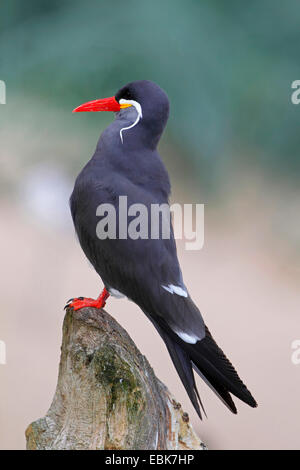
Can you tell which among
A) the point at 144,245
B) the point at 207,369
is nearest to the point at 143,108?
the point at 144,245

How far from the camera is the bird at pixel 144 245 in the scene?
179cm

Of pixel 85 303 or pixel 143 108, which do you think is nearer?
pixel 143 108

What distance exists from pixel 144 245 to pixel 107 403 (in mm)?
463

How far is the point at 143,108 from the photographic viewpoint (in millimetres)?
1818

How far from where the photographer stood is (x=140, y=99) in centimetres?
182

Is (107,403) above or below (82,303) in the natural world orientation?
below

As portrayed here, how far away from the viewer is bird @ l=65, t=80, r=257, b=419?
179 cm

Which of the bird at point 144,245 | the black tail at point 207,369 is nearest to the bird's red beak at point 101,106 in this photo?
the bird at point 144,245

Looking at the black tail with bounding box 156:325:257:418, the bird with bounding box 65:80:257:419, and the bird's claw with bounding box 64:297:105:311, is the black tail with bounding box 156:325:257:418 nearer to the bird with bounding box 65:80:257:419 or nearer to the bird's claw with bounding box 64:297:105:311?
the bird with bounding box 65:80:257:419

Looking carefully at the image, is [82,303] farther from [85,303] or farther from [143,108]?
[143,108]

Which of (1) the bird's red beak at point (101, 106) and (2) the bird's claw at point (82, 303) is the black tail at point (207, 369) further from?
(1) the bird's red beak at point (101, 106)

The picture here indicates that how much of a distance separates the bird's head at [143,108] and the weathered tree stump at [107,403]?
1.89ft
